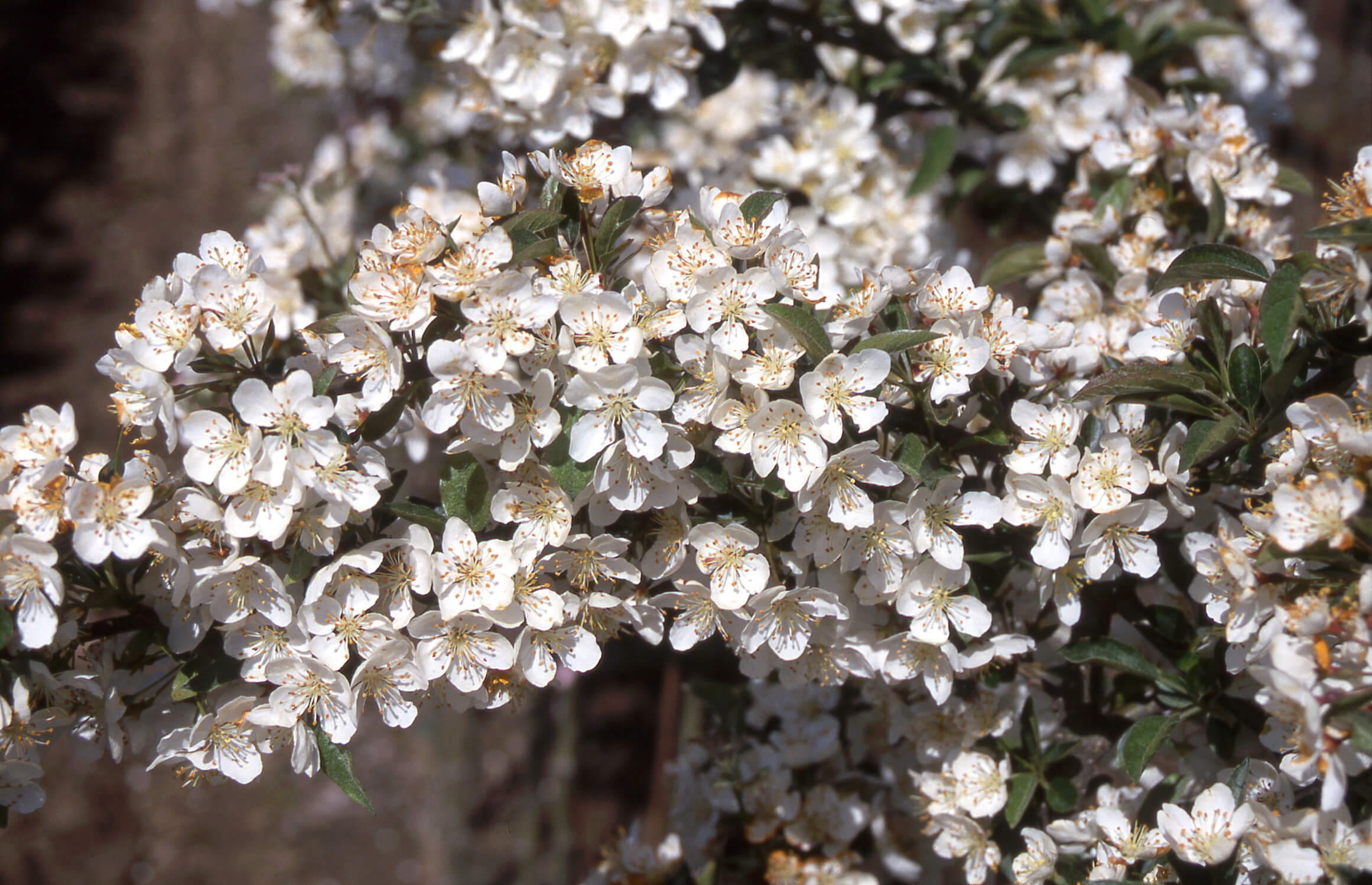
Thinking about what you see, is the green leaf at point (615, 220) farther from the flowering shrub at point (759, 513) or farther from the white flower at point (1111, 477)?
the white flower at point (1111, 477)

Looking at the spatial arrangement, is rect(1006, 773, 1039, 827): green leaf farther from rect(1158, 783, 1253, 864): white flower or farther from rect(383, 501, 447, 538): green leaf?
rect(383, 501, 447, 538): green leaf

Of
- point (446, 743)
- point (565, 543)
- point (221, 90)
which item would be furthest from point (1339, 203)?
point (221, 90)

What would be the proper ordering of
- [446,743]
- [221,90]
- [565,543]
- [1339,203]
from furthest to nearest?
[221,90] < [446,743] < [1339,203] < [565,543]

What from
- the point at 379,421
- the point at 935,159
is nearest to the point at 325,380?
the point at 379,421

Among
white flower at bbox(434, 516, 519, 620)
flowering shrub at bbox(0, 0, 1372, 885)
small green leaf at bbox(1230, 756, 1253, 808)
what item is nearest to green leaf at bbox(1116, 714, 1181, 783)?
flowering shrub at bbox(0, 0, 1372, 885)

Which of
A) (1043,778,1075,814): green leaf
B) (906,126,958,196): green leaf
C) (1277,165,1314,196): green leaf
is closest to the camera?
(1043,778,1075,814): green leaf

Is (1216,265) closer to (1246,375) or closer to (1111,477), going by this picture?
(1246,375)

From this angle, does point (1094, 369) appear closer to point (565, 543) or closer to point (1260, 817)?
point (1260, 817)
